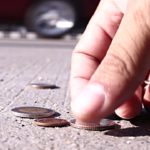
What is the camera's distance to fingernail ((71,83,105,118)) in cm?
180

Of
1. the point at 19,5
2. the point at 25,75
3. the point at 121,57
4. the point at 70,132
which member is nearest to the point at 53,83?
the point at 25,75

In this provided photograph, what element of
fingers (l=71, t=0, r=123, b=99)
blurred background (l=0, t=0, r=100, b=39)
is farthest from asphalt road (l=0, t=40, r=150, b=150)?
blurred background (l=0, t=0, r=100, b=39)

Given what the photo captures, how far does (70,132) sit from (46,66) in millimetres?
3234

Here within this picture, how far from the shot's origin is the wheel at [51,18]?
416 inches

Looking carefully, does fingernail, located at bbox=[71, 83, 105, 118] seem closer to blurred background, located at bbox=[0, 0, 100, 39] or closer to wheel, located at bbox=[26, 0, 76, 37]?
blurred background, located at bbox=[0, 0, 100, 39]

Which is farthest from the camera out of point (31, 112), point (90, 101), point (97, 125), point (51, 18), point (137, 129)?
point (51, 18)

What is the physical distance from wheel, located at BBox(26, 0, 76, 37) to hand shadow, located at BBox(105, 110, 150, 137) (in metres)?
8.23

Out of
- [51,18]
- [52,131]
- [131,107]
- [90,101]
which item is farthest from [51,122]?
[51,18]

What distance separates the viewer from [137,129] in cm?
224

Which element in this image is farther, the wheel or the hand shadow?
the wheel

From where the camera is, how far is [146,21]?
5.88ft

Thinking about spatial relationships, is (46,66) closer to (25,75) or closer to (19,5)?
(25,75)

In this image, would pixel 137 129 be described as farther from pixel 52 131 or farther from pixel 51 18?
pixel 51 18

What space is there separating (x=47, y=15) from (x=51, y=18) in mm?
136
